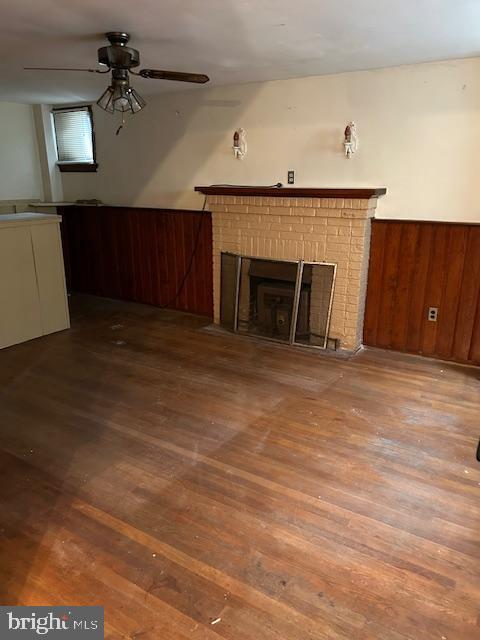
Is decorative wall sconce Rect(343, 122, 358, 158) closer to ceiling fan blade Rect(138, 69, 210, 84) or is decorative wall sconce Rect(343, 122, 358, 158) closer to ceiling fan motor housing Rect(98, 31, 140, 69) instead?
ceiling fan blade Rect(138, 69, 210, 84)

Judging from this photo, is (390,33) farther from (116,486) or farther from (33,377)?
(33,377)

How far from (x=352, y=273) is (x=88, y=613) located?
313 centimetres

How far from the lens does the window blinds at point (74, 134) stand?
18.8 feet

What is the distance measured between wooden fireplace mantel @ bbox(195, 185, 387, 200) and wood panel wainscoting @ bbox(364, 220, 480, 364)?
1.08 ft

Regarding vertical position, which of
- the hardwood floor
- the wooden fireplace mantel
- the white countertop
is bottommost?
the hardwood floor

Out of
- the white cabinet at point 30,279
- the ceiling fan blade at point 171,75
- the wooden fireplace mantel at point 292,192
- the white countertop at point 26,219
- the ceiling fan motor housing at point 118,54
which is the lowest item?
the white cabinet at point 30,279

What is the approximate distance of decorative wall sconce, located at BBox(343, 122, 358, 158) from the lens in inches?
154

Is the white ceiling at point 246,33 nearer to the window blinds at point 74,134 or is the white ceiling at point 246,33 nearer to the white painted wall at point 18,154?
the window blinds at point 74,134

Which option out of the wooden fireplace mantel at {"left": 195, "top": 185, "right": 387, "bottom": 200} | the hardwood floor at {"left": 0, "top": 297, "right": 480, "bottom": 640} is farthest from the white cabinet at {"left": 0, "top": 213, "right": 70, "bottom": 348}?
the wooden fireplace mantel at {"left": 195, "top": 185, "right": 387, "bottom": 200}

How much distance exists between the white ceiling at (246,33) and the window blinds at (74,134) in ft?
5.52

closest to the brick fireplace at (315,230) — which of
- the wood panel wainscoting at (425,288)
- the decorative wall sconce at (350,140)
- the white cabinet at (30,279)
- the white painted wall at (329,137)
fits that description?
the wood panel wainscoting at (425,288)

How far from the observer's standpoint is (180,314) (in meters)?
5.39

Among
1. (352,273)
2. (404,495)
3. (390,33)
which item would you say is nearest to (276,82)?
(390,33)

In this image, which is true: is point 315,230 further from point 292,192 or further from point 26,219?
point 26,219
